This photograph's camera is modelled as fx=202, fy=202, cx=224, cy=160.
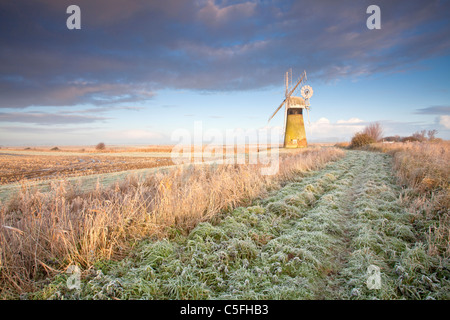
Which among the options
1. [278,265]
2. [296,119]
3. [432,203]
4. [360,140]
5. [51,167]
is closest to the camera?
[278,265]

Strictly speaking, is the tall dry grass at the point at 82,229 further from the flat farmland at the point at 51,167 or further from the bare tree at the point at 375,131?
the bare tree at the point at 375,131

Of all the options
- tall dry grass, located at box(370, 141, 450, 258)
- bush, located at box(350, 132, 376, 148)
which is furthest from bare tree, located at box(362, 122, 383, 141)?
tall dry grass, located at box(370, 141, 450, 258)

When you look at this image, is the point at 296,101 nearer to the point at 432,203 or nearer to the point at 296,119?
the point at 296,119

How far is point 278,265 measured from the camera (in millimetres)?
3707

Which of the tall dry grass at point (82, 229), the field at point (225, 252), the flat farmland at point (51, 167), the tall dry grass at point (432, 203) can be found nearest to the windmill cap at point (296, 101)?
the flat farmland at point (51, 167)

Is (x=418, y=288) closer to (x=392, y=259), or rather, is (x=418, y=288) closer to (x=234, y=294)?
(x=392, y=259)

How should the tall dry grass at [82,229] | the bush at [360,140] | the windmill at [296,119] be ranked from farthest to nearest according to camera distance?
the bush at [360,140]
the windmill at [296,119]
the tall dry grass at [82,229]

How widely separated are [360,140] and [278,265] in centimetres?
4295

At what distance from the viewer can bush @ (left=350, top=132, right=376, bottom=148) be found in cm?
3753

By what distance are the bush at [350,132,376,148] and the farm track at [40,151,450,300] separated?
38.3 metres

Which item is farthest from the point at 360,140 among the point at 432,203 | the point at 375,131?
the point at 432,203

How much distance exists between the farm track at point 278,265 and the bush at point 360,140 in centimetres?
3834

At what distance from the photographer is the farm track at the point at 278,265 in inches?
119
